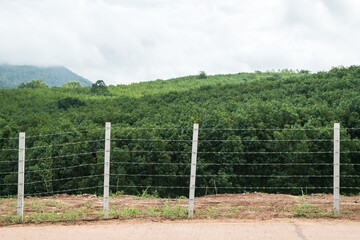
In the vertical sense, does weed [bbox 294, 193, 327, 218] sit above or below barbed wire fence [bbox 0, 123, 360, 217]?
above

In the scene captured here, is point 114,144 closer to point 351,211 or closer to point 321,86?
point 351,211

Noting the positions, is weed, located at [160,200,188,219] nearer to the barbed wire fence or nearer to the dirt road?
the dirt road

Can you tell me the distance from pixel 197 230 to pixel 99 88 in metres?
80.3

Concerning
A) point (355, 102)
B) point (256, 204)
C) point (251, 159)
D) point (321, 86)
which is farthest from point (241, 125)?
point (256, 204)

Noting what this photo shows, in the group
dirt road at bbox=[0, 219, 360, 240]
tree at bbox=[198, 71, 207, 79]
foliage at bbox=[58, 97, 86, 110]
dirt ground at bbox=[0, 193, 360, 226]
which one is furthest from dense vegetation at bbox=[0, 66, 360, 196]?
tree at bbox=[198, 71, 207, 79]

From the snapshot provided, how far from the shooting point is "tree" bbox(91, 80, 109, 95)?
83.0 meters

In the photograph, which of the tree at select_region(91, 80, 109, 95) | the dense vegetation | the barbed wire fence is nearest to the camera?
the barbed wire fence

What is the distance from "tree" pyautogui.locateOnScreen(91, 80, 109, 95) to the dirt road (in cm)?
7716

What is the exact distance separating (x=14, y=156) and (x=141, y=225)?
109 ft

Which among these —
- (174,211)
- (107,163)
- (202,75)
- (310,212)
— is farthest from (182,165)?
(202,75)

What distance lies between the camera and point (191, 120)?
1531 inches

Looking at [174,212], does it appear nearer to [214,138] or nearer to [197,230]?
[197,230]

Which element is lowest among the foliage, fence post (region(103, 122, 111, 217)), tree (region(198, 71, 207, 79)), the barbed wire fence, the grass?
the barbed wire fence

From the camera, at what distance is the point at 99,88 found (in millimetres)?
84188
